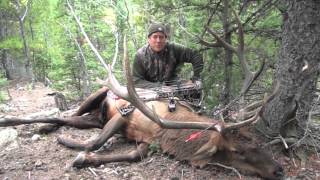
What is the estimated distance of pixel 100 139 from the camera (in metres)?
4.95

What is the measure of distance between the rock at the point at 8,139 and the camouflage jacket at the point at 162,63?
6.30ft

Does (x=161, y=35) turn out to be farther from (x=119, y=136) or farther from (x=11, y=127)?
(x=11, y=127)

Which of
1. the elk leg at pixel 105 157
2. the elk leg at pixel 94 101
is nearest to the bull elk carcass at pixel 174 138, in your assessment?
the elk leg at pixel 105 157

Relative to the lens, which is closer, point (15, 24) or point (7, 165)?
point (7, 165)

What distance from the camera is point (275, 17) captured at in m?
5.36

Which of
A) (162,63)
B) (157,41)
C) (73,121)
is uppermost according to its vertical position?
(157,41)

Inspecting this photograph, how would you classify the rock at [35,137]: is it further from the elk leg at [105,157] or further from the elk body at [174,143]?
the elk leg at [105,157]

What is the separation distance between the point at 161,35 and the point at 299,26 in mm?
2227

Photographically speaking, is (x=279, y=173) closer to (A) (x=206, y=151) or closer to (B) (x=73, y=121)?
(A) (x=206, y=151)

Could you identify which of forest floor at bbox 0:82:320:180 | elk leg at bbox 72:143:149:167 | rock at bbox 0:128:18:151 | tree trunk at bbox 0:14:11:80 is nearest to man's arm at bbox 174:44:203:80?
forest floor at bbox 0:82:320:180

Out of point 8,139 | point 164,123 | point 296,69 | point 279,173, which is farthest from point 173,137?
point 8,139

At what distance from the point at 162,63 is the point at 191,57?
0.46 m

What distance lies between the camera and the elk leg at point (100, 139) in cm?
489

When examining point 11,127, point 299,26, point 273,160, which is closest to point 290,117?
point 273,160
